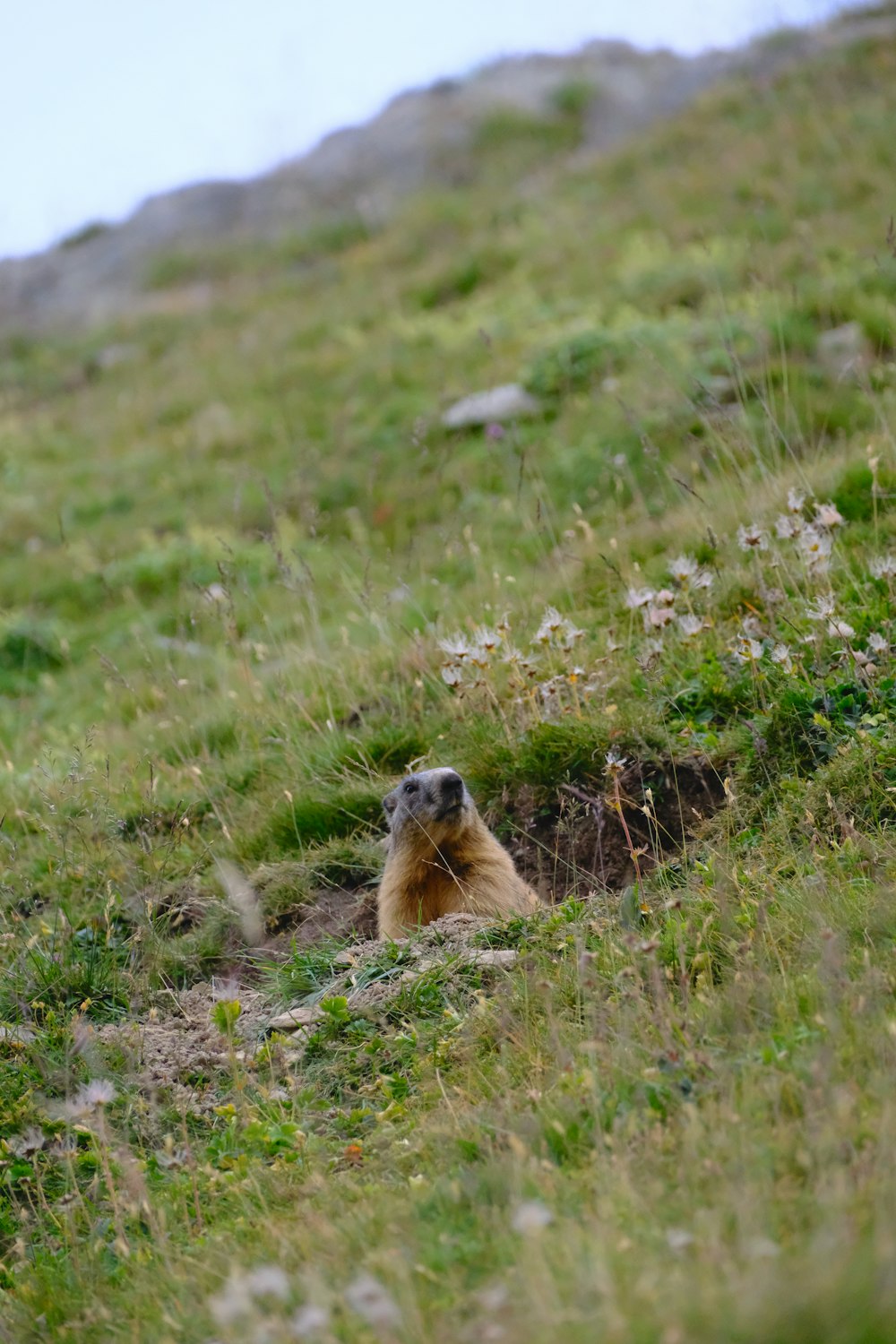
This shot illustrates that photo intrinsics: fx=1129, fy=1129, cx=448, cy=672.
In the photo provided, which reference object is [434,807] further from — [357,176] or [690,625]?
[357,176]

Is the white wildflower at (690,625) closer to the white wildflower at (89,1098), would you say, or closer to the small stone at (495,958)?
the small stone at (495,958)

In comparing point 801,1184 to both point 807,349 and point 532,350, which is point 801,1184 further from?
point 532,350

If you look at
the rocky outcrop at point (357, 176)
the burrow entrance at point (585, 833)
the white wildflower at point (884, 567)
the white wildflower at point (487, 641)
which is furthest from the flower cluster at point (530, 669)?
the rocky outcrop at point (357, 176)

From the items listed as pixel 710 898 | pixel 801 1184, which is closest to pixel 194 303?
A: pixel 710 898

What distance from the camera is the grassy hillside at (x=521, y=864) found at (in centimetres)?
249

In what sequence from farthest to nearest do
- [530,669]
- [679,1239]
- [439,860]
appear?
[530,669] < [439,860] < [679,1239]

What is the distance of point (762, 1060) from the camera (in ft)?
9.61

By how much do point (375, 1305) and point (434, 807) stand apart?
10.3 feet

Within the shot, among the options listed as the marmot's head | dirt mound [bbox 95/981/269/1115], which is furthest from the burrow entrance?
dirt mound [bbox 95/981/269/1115]

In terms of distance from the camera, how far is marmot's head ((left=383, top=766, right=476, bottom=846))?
16.7 feet

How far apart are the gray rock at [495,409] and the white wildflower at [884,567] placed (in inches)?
237

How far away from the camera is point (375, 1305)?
203 cm

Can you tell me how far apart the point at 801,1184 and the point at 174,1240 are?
180 centimetres

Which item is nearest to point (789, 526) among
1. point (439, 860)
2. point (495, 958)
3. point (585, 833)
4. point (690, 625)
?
point (690, 625)
